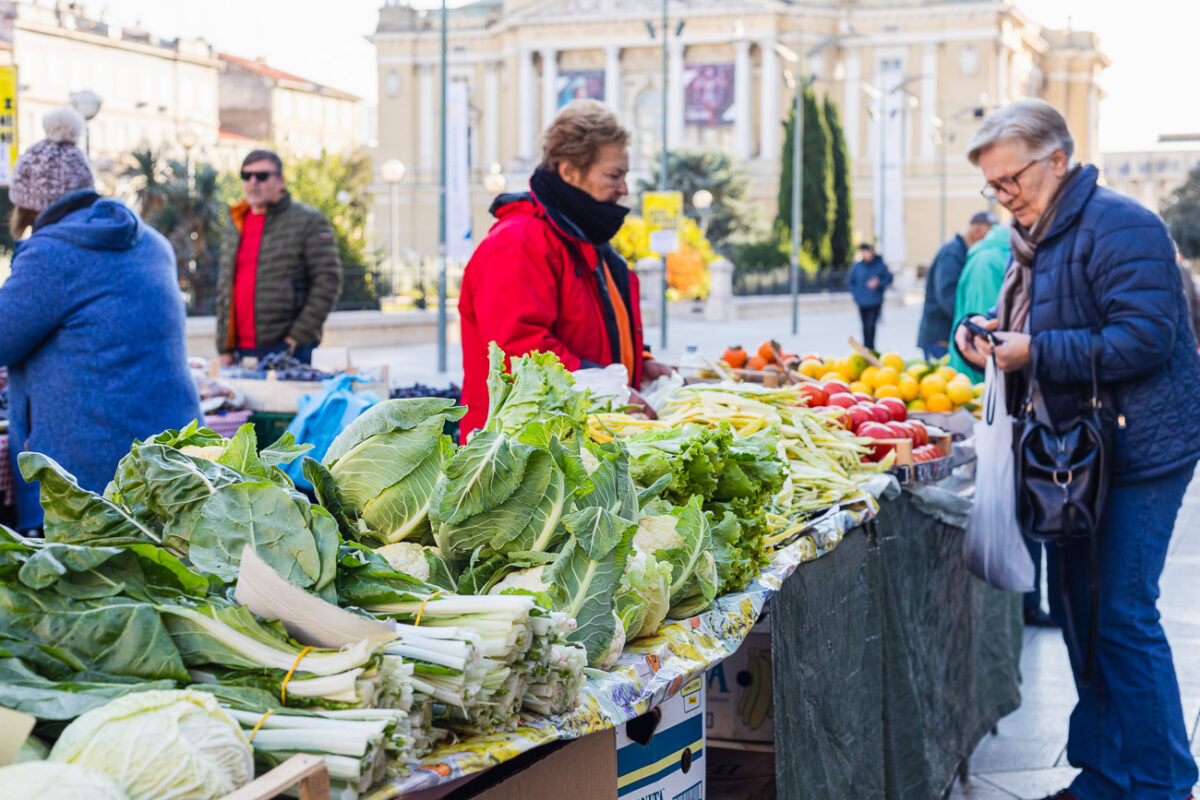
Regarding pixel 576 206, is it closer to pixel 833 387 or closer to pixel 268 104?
pixel 833 387

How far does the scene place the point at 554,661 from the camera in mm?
1873

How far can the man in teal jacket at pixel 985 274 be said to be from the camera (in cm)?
643

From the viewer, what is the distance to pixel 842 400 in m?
4.74

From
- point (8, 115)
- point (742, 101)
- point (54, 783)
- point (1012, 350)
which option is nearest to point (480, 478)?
point (54, 783)

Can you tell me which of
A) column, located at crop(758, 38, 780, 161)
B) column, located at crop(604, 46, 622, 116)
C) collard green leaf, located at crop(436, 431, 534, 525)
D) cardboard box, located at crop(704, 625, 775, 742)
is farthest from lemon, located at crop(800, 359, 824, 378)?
column, located at crop(604, 46, 622, 116)

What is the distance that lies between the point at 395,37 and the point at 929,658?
74778 millimetres

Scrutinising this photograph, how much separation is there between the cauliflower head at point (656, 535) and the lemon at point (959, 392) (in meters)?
3.00

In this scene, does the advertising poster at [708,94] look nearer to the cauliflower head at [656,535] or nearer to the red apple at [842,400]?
the red apple at [842,400]

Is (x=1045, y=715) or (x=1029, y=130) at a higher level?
(x=1029, y=130)

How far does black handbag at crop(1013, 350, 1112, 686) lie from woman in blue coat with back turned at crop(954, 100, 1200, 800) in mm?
40

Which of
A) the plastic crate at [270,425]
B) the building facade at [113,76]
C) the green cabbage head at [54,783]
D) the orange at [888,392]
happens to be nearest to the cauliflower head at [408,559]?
the green cabbage head at [54,783]

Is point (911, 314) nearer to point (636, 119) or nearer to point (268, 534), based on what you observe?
point (636, 119)

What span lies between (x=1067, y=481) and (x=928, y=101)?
225 feet

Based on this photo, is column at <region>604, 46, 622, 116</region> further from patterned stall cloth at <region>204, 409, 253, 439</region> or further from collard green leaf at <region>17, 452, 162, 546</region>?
collard green leaf at <region>17, 452, 162, 546</region>
